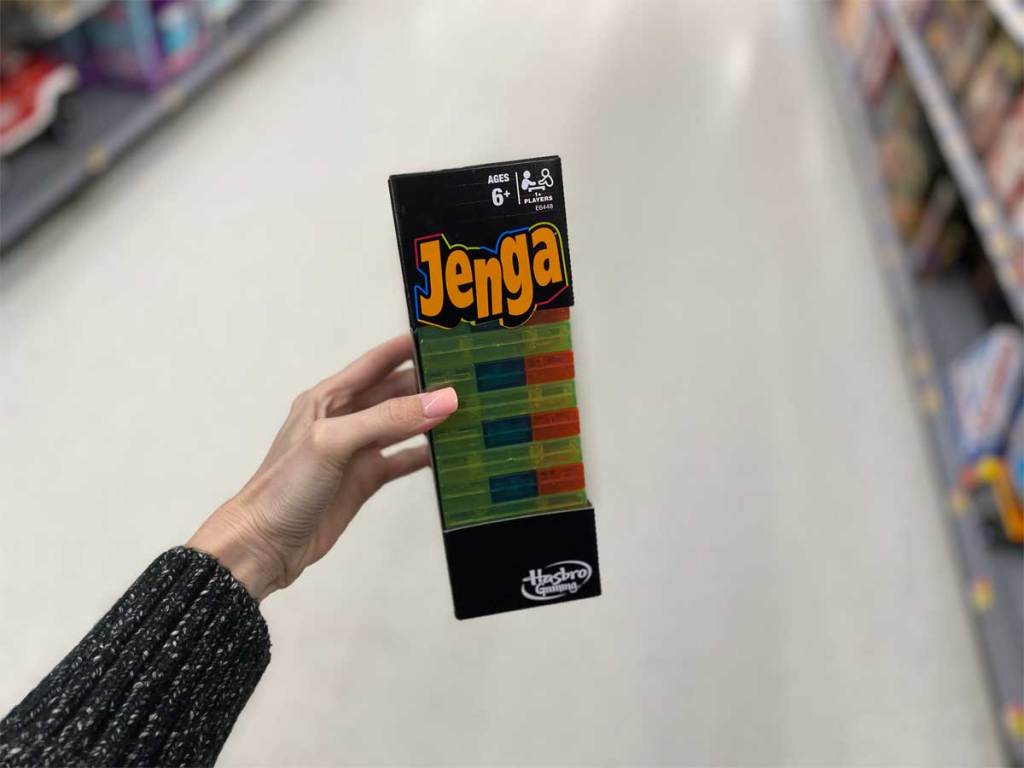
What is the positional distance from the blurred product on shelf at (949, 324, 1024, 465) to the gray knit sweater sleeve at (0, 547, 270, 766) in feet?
5.15

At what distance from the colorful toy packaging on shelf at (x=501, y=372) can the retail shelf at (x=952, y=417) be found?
3.55 feet

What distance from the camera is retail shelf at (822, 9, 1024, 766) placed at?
1484mm

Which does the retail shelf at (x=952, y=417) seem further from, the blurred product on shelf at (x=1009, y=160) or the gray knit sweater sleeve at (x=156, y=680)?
the gray knit sweater sleeve at (x=156, y=680)

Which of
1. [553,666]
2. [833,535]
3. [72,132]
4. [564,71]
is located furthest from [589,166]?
[72,132]

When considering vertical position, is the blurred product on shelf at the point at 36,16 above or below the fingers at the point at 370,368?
above

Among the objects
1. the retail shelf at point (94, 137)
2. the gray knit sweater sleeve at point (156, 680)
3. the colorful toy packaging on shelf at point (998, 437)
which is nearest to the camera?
the gray knit sweater sleeve at point (156, 680)

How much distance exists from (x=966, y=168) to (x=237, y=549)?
184 centimetres

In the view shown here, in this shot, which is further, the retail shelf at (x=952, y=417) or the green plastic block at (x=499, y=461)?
the retail shelf at (x=952, y=417)

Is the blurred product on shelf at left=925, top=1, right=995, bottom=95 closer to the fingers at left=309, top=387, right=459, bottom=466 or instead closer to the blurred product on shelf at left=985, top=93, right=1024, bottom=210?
the blurred product on shelf at left=985, top=93, right=1024, bottom=210

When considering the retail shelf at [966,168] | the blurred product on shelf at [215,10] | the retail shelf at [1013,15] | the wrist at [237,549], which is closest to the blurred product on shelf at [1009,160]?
the retail shelf at [966,168]

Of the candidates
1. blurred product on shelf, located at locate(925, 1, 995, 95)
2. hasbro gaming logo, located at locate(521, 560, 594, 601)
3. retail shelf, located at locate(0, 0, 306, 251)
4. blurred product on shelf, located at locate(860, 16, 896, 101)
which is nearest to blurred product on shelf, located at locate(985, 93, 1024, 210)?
blurred product on shelf, located at locate(925, 1, 995, 95)

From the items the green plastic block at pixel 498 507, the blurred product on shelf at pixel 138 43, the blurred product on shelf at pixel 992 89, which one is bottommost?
the green plastic block at pixel 498 507

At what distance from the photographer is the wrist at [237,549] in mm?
781

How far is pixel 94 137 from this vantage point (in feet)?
7.64
